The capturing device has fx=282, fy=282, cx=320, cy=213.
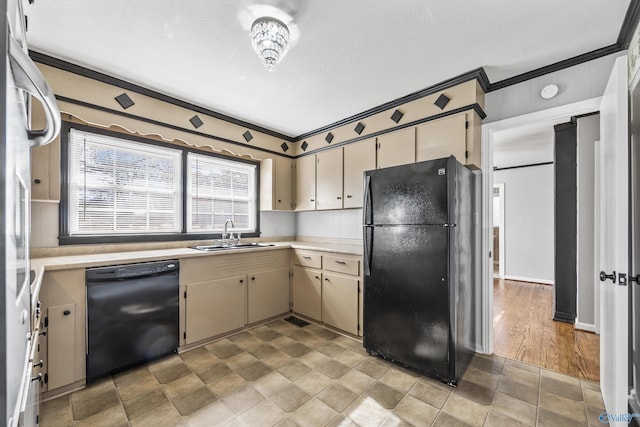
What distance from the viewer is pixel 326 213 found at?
4.11 metres

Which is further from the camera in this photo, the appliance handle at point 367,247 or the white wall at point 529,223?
the white wall at point 529,223

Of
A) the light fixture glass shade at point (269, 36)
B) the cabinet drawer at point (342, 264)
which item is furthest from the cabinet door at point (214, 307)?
the light fixture glass shade at point (269, 36)

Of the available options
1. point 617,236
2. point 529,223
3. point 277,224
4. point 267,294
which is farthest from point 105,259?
point 529,223

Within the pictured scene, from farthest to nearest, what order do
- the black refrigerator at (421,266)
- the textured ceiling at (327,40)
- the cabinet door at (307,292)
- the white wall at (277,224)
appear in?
the white wall at (277,224)
the cabinet door at (307,292)
the black refrigerator at (421,266)
the textured ceiling at (327,40)

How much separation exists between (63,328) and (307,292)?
2.21 meters

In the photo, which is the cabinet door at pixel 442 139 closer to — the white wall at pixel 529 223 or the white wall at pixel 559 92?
the white wall at pixel 559 92

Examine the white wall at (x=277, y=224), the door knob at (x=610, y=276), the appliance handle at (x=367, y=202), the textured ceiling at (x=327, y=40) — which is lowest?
the door knob at (x=610, y=276)

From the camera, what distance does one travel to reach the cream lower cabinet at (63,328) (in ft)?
6.34

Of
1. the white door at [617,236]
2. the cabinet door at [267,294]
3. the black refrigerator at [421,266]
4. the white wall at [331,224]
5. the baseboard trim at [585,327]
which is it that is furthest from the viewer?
the white wall at [331,224]

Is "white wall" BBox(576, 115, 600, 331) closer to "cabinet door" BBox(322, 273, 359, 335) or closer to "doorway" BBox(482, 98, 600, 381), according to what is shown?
"doorway" BBox(482, 98, 600, 381)

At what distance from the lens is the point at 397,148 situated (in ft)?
9.78

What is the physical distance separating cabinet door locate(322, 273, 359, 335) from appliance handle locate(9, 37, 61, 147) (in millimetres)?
2662

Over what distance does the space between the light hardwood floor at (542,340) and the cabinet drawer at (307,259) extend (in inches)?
77.4

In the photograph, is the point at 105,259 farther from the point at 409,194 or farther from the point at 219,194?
the point at 409,194
